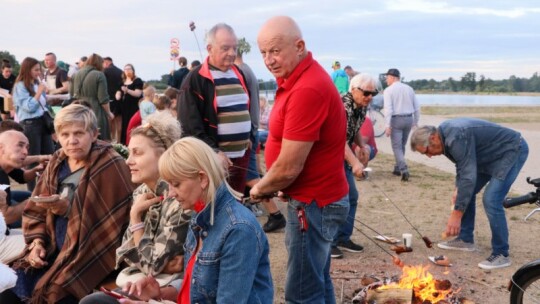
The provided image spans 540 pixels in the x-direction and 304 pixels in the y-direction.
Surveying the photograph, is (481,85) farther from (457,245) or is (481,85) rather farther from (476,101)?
(457,245)

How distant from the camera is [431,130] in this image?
214 inches

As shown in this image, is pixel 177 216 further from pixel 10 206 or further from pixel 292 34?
pixel 10 206

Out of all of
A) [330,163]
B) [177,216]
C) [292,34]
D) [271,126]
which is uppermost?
[292,34]

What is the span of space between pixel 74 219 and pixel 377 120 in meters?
15.2

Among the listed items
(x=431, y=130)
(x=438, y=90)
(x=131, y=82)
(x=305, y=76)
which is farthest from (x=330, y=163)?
(x=438, y=90)

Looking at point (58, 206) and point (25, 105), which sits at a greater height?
point (25, 105)

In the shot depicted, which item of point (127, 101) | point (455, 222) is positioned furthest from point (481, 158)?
point (127, 101)

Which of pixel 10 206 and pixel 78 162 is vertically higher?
pixel 78 162

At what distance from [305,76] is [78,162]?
166cm

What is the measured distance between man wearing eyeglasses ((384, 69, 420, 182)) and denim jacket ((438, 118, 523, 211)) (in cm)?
457

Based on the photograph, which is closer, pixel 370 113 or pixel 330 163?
pixel 330 163

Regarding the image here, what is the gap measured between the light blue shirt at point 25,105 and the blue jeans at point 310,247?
5.88 metres

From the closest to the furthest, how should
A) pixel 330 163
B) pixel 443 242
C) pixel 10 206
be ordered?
pixel 330 163 < pixel 10 206 < pixel 443 242

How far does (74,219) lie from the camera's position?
12.1 ft
